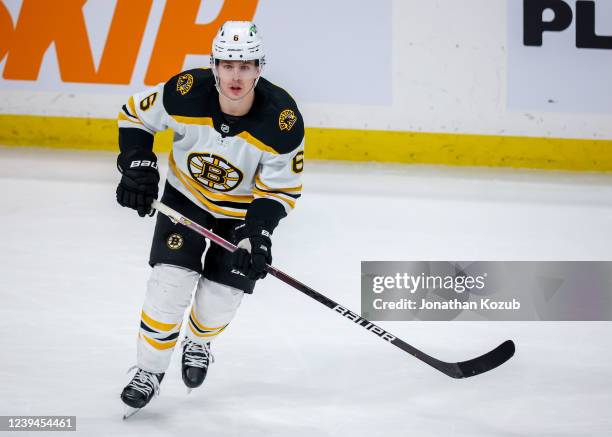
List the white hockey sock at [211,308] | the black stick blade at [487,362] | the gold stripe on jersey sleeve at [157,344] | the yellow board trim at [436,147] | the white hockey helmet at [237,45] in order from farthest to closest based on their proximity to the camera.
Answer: the yellow board trim at [436,147] < the black stick blade at [487,362] < the white hockey sock at [211,308] < the gold stripe on jersey sleeve at [157,344] < the white hockey helmet at [237,45]

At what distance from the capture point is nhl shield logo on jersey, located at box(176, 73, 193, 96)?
2.91 metres

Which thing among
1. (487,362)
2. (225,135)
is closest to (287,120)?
(225,135)

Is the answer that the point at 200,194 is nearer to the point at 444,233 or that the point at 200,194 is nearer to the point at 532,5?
the point at 444,233

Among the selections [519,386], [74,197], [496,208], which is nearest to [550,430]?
[519,386]

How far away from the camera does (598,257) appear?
4676 millimetres

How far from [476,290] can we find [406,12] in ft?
9.65

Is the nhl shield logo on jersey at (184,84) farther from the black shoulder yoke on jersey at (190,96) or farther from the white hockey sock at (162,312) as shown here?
the white hockey sock at (162,312)

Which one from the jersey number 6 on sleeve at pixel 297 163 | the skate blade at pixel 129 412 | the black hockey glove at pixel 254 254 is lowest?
the skate blade at pixel 129 412

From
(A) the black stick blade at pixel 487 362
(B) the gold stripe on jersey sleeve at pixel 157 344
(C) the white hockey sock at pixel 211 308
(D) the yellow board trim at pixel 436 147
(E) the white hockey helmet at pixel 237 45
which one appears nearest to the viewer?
(E) the white hockey helmet at pixel 237 45

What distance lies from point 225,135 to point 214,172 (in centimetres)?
13

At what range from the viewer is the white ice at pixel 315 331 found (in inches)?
116

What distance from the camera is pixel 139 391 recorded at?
2.84 m

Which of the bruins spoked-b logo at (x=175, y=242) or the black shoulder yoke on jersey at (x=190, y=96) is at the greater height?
the black shoulder yoke on jersey at (x=190, y=96)

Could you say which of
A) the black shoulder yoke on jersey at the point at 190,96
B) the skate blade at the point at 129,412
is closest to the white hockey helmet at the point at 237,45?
the black shoulder yoke on jersey at the point at 190,96
